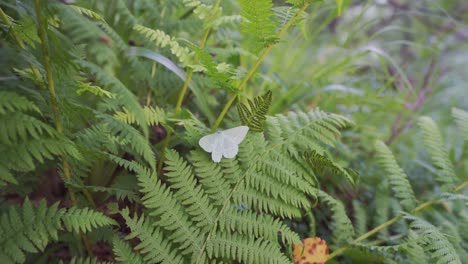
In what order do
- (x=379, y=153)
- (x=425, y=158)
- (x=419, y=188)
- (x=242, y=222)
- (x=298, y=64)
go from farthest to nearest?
(x=298, y=64)
(x=425, y=158)
(x=419, y=188)
(x=379, y=153)
(x=242, y=222)

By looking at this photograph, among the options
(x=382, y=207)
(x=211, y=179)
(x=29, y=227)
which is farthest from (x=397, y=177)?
(x=29, y=227)

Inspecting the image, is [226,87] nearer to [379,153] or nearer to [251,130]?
[251,130]

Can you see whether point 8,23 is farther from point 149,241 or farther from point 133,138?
point 149,241

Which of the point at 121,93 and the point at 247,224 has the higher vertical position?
the point at 121,93

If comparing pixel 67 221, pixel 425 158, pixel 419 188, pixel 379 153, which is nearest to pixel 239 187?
pixel 67 221

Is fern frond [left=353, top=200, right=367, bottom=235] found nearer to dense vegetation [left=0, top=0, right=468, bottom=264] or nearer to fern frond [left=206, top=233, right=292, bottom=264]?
dense vegetation [left=0, top=0, right=468, bottom=264]

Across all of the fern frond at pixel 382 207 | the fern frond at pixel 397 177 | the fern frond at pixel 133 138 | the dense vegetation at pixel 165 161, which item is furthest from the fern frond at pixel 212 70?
the fern frond at pixel 382 207
